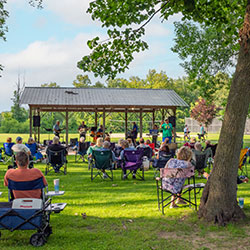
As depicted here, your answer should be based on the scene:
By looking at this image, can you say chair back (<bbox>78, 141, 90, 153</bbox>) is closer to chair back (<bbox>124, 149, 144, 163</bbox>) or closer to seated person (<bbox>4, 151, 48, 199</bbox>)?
chair back (<bbox>124, 149, 144, 163</bbox>)

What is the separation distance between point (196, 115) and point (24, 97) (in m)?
23.0

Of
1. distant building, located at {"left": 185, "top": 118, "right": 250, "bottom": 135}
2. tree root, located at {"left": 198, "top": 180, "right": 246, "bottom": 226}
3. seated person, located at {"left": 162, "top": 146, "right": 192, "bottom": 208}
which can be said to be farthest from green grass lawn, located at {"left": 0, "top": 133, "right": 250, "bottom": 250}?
distant building, located at {"left": 185, "top": 118, "right": 250, "bottom": 135}

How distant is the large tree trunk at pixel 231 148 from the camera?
15.2 ft

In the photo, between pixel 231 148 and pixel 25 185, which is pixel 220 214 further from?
pixel 25 185

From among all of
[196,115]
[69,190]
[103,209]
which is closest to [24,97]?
[69,190]

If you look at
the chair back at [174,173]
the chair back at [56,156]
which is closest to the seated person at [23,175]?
the chair back at [174,173]

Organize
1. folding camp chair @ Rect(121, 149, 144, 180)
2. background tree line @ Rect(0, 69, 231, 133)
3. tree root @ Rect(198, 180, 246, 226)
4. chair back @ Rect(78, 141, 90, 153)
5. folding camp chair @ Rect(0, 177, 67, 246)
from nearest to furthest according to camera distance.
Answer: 1. folding camp chair @ Rect(0, 177, 67, 246)
2. tree root @ Rect(198, 180, 246, 226)
3. folding camp chair @ Rect(121, 149, 144, 180)
4. chair back @ Rect(78, 141, 90, 153)
5. background tree line @ Rect(0, 69, 231, 133)

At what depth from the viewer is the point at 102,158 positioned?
8.32 metres

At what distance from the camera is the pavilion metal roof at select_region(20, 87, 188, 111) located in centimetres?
1931

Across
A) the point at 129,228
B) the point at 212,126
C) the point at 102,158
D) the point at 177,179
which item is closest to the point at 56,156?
the point at 102,158

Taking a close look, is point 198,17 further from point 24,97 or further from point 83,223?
point 24,97

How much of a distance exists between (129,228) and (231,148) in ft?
5.76

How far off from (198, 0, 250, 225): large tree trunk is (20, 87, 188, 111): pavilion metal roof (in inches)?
584

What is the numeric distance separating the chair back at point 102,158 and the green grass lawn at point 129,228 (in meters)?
1.76
